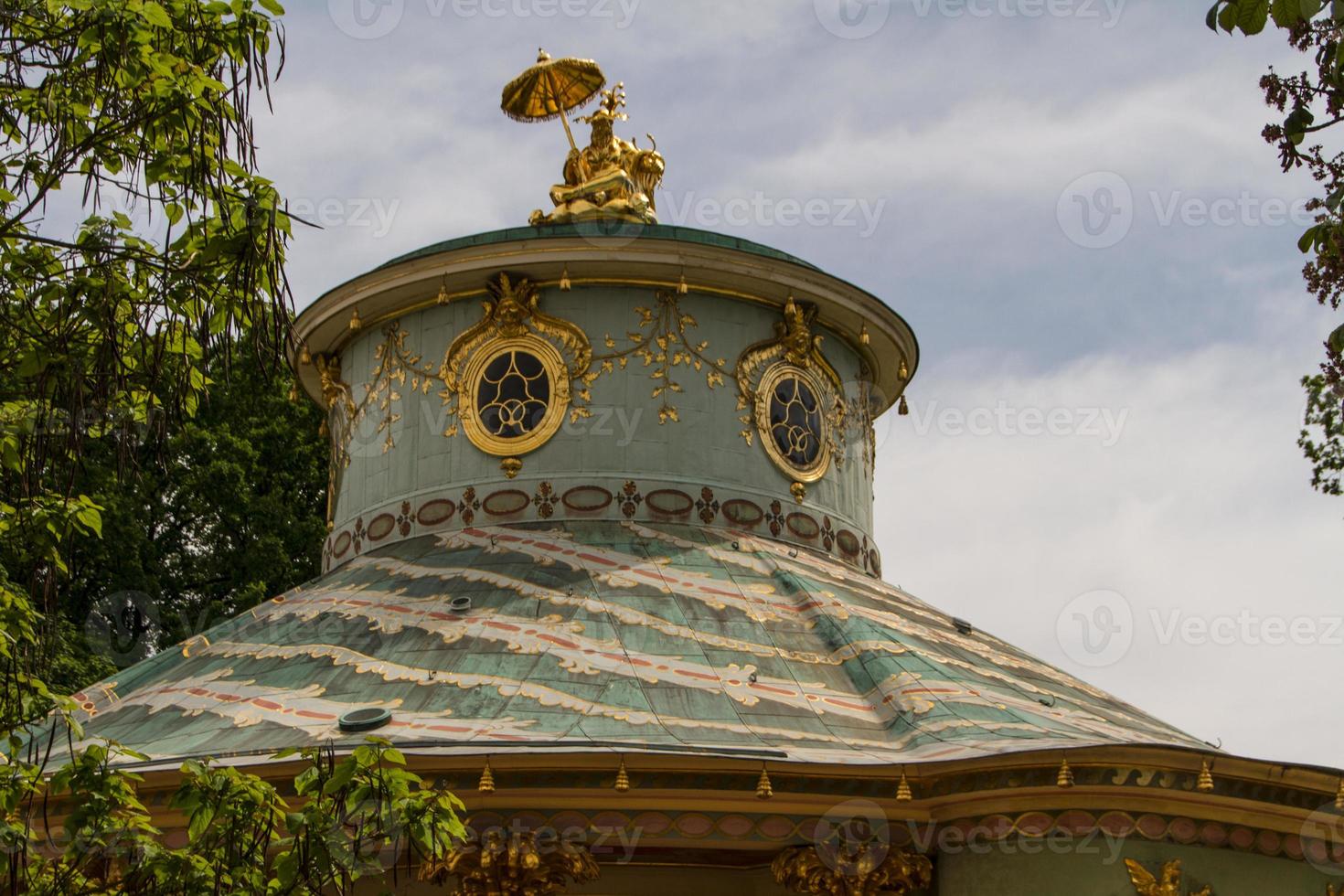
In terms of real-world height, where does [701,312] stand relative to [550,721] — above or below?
above

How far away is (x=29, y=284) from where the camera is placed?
30.3 ft

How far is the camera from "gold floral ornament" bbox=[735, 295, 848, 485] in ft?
62.9

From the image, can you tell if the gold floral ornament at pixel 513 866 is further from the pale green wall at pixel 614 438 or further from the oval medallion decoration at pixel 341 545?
the oval medallion decoration at pixel 341 545

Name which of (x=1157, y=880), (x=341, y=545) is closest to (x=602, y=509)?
(x=341, y=545)

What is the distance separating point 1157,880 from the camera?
44.6 feet

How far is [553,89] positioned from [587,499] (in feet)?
19.0

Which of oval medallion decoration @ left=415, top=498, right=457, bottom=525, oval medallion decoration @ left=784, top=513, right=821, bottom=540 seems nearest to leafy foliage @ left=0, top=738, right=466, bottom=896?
oval medallion decoration @ left=415, top=498, right=457, bottom=525

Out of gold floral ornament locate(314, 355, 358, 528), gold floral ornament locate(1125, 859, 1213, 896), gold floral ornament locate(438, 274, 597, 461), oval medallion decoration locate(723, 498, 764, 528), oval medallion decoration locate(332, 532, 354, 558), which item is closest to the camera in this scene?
gold floral ornament locate(1125, 859, 1213, 896)

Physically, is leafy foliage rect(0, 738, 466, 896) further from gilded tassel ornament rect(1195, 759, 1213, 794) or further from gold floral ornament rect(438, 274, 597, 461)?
gold floral ornament rect(438, 274, 597, 461)

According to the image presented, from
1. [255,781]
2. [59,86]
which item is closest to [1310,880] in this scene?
[255,781]

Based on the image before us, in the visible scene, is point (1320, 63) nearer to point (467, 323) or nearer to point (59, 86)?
point (59, 86)

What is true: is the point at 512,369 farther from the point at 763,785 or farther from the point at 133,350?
the point at 133,350

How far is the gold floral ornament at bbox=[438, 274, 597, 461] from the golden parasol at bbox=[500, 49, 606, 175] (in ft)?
9.74

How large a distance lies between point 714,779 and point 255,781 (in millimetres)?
5239
